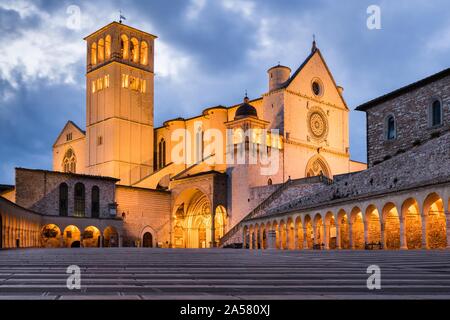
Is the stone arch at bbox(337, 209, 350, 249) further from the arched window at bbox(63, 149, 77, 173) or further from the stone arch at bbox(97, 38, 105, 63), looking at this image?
the arched window at bbox(63, 149, 77, 173)

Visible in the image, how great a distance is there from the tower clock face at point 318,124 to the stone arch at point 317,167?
2.15 metres

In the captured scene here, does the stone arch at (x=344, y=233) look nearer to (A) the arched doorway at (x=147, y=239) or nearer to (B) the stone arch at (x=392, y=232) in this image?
(B) the stone arch at (x=392, y=232)

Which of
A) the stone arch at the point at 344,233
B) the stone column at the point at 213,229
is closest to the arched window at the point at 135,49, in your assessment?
the stone column at the point at 213,229

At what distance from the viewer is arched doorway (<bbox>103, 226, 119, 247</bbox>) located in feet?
181

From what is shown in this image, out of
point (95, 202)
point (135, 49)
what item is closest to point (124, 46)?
point (135, 49)

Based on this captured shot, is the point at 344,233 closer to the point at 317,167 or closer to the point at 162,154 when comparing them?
the point at 317,167

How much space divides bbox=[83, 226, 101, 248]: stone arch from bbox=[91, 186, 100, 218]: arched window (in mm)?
1255

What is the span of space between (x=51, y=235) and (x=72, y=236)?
6.86 ft

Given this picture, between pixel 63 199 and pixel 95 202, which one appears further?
pixel 95 202

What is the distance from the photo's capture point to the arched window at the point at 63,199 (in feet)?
174

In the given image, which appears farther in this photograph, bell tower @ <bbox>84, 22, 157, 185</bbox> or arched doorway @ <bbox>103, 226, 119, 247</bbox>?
bell tower @ <bbox>84, 22, 157, 185</bbox>

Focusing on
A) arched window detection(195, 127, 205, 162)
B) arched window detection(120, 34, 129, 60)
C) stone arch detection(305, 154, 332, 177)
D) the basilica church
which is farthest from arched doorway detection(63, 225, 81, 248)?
arched window detection(120, 34, 129, 60)

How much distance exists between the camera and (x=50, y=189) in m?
52.2
